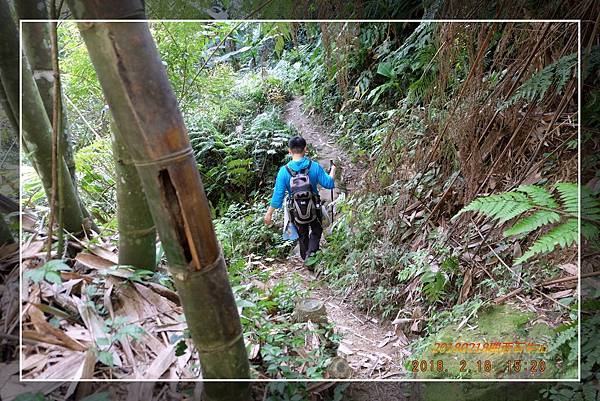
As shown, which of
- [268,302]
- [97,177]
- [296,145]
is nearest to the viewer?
[296,145]

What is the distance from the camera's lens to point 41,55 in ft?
4.43

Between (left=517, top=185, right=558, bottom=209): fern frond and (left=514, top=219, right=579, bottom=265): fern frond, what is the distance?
0.06 meters

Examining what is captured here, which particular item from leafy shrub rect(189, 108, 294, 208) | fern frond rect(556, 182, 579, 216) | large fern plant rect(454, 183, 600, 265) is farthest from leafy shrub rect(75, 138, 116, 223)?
fern frond rect(556, 182, 579, 216)

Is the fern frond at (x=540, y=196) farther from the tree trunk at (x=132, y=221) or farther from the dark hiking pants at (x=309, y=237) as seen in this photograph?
the tree trunk at (x=132, y=221)

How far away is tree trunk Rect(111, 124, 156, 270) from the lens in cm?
129

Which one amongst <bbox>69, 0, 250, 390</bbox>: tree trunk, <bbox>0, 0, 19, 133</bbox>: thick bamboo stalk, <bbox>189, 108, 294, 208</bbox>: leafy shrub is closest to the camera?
<bbox>69, 0, 250, 390</bbox>: tree trunk

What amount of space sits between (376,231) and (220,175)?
0.47 meters

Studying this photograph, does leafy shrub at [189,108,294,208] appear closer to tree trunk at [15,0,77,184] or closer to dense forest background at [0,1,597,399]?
dense forest background at [0,1,597,399]

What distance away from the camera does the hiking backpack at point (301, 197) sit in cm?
113

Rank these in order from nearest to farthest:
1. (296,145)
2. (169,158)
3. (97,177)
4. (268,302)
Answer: (169,158) → (296,145) → (268,302) → (97,177)

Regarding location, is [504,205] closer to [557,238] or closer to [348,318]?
[557,238]

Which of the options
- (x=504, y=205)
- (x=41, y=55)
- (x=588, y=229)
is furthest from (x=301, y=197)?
(x=41, y=55)

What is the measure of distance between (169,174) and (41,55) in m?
0.73

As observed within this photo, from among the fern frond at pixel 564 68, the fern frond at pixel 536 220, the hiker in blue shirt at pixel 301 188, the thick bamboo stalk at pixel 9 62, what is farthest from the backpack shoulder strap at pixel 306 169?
the thick bamboo stalk at pixel 9 62
